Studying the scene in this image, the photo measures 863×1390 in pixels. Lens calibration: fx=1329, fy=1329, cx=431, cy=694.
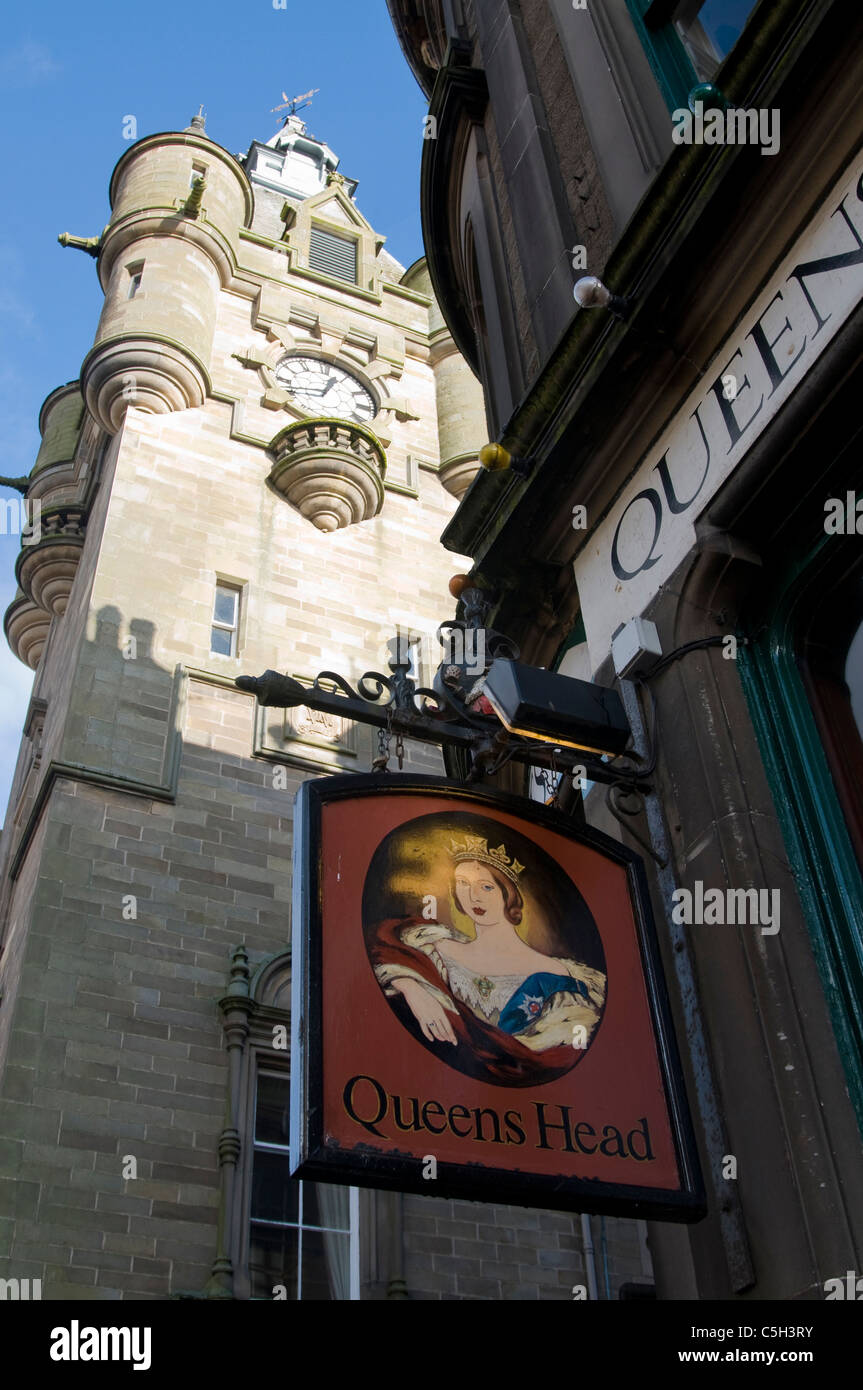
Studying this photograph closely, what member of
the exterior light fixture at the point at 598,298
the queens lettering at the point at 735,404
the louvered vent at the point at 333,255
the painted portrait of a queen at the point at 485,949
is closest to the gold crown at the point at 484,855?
the painted portrait of a queen at the point at 485,949

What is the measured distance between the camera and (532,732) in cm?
625

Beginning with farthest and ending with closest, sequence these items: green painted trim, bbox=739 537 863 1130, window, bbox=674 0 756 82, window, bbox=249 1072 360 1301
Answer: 1. window, bbox=249 1072 360 1301
2. window, bbox=674 0 756 82
3. green painted trim, bbox=739 537 863 1130

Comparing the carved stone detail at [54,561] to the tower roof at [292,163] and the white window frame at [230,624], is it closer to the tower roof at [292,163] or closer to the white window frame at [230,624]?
the white window frame at [230,624]

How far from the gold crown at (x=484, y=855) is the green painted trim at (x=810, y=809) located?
116 centimetres

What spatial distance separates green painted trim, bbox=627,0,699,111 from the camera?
8.52 m

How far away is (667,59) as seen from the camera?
8.81 metres

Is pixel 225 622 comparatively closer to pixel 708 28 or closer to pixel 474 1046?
pixel 708 28

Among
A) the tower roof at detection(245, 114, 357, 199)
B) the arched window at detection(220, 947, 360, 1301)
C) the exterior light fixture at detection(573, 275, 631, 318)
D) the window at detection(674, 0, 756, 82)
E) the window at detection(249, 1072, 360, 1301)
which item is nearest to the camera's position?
the exterior light fixture at detection(573, 275, 631, 318)

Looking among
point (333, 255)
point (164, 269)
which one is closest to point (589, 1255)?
point (164, 269)

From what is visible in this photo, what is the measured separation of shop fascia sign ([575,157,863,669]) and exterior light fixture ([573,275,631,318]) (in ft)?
1.93

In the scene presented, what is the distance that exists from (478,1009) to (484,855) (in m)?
0.79

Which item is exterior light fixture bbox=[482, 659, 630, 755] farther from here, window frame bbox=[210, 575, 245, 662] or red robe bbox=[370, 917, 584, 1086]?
window frame bbox=[210, 575, 245, 662]

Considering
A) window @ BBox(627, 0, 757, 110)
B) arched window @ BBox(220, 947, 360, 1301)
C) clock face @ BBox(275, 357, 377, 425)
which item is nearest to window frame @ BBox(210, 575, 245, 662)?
arched window @ BBox(220, 947, 360, 1301)

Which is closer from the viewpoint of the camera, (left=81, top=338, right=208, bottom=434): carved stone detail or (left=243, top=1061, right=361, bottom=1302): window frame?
(left=243, top=1061, right=361, bottom=1302): window frame
